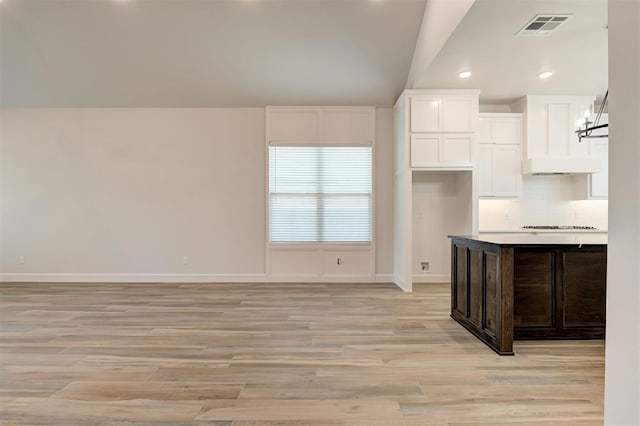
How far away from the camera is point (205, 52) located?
5.54 meters

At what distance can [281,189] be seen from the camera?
21.2ft

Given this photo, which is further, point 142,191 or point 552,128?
point 142,191

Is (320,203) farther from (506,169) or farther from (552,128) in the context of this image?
(552,128)

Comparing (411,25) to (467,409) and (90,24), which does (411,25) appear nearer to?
(90,24)

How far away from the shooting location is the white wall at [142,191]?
648 cm

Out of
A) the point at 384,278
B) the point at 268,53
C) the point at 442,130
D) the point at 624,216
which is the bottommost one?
the point at 384,278

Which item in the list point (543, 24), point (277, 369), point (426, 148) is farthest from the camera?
point (426, 148)

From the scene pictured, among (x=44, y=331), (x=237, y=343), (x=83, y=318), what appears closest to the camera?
(x=237, y=343)

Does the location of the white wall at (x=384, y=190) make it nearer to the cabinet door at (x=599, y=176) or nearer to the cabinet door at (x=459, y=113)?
the cabinet door at (x=459, y=113)

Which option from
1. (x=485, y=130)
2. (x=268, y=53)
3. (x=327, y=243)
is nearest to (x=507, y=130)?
(x=485, y=130)

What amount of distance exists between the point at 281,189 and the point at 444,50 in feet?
10.6

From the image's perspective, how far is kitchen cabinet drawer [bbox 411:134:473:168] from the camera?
574 centimetres

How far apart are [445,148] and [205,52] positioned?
3.73 m

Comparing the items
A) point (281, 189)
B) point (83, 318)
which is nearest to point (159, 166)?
point (281, 189)
